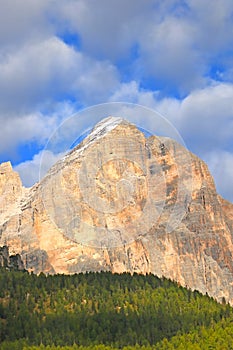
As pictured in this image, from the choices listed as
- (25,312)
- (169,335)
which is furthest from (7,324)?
(169,335)

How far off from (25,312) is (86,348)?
32.6 metres

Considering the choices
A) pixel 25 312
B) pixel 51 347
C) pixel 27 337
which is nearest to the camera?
pixel 51 347

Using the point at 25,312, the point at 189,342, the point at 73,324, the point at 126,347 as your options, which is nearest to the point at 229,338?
the point at 189,342

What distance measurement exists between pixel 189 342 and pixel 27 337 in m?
37.3

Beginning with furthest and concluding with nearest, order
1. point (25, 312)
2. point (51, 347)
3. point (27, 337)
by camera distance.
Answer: point (25, 312), point (27, 337), point (51, 347)

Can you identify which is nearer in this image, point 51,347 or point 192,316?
point 51,347

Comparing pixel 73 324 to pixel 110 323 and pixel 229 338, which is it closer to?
pixel 110 323

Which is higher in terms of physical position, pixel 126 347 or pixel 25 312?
pixel 25 312

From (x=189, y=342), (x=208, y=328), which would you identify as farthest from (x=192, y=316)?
(x=189, y=342)

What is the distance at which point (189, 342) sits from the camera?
173500 mm

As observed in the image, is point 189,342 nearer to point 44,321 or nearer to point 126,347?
point 126,347

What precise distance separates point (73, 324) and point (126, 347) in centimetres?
2299

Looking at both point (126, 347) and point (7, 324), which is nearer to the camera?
point (126, 347)

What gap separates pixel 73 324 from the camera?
630 ft
